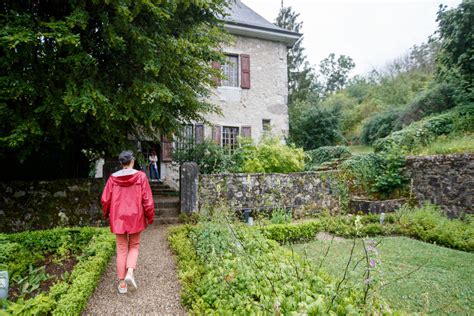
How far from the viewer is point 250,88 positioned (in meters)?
13.9

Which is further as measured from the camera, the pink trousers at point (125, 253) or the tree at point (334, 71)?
the tree at point (334, 71)

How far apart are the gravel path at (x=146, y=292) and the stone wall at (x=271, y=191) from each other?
312 cm

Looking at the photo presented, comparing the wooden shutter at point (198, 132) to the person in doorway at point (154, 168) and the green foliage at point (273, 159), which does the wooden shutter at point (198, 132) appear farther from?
the green foliage at point (273, 159)

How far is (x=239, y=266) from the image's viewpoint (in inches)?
156

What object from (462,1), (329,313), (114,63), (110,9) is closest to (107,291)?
(329,313)

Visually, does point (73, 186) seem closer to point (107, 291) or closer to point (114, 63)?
point (114, 63)

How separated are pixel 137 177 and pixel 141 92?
254cm

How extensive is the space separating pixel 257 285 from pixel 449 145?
908 cm

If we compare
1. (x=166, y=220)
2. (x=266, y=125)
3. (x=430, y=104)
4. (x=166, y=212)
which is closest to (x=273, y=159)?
(x=166, y=212)

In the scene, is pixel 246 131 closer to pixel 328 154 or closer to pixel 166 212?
pixel 328 154

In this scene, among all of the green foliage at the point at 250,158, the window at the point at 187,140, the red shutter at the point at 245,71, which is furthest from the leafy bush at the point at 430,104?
the window at the point at 187,140

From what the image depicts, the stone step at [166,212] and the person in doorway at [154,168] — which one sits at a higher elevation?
the person in doorway at [154,168]

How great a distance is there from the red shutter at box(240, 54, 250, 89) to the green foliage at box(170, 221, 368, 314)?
9566 mm

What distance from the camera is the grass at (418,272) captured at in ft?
12.7
